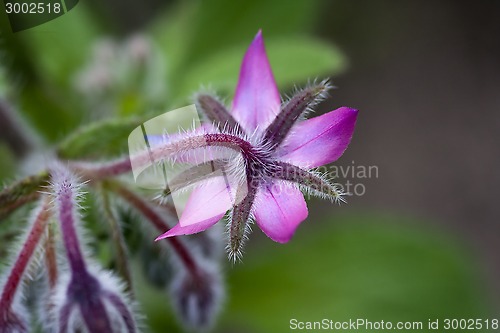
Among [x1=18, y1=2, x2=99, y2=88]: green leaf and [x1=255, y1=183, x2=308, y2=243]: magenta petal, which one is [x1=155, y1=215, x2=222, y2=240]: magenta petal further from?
[x1=18, y1=2, x2=99, y2=88]: green leaf

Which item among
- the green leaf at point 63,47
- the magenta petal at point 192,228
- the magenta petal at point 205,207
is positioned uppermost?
the green leaf at point 63,47

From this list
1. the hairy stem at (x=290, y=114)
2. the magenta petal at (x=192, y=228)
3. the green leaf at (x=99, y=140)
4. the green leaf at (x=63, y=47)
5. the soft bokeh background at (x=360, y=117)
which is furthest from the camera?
the green leaf at (x=63, y=47)

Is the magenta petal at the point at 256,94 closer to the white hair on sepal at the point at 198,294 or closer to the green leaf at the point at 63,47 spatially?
the white hair on sepal at the point at 198,294

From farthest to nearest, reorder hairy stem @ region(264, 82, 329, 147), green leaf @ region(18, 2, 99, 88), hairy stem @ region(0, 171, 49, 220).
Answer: green leaf @ region(18, 2, 99, 88), hairy stem @ region(0, 171, 49, 220), hairy stem @ region(264, 82, 329, 147)

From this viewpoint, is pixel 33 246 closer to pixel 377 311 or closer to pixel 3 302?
pixel 3 302

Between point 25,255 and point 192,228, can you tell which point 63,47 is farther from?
point 192,228

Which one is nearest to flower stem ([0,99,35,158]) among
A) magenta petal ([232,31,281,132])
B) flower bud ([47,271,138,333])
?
flower bud ([47,271,138,333])

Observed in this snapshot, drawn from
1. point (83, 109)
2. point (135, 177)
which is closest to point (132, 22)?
point (83, 109)

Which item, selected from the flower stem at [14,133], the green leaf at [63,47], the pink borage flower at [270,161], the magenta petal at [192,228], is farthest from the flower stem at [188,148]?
the green leaf at [63,47]

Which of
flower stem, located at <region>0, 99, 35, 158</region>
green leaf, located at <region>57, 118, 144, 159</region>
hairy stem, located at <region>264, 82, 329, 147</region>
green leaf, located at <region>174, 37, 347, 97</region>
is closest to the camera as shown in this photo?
hairy stem, located at <region>264, 82, 329, 147</region>
